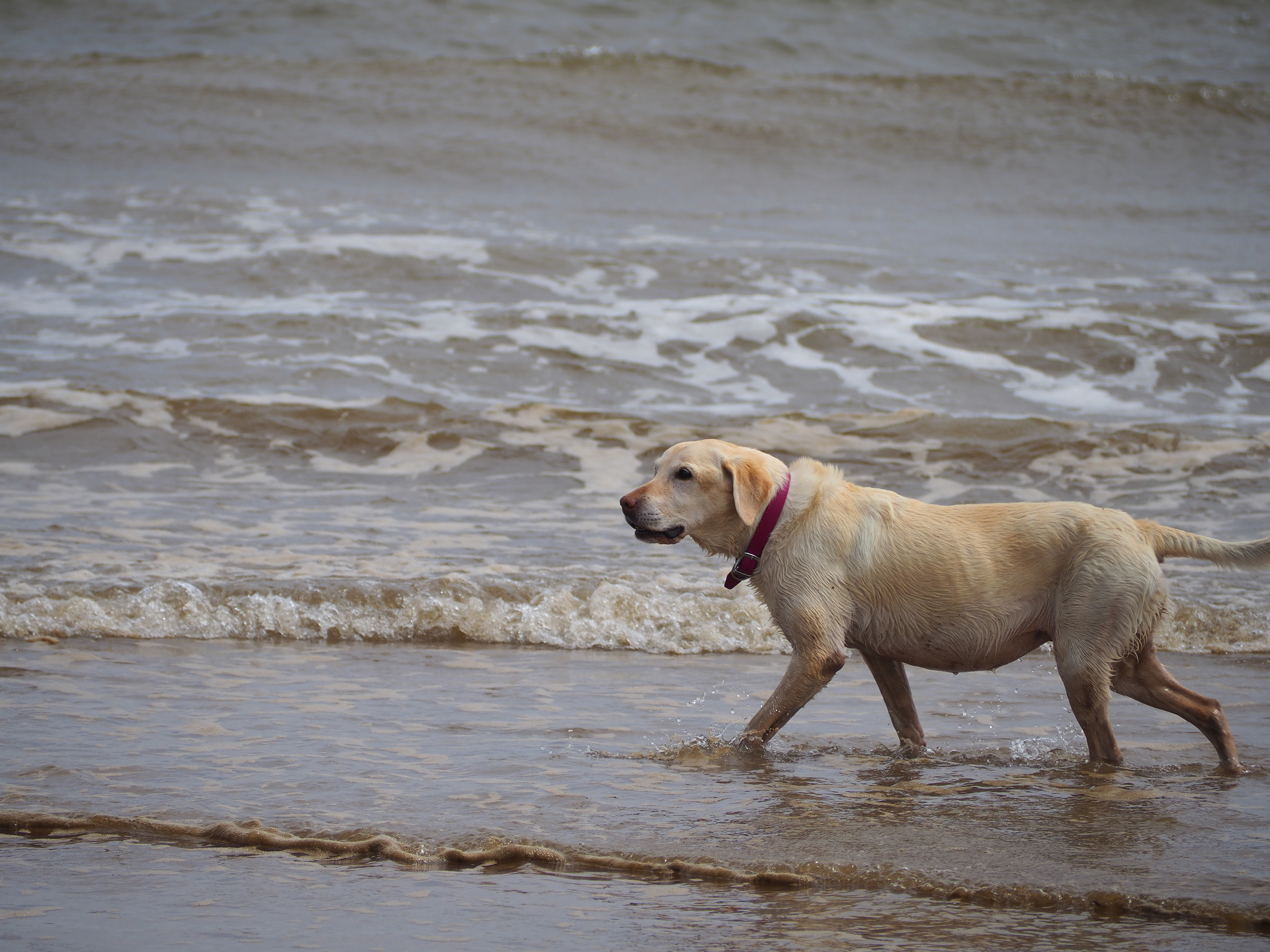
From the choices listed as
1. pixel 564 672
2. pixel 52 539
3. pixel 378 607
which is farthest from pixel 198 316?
pixel 564 672

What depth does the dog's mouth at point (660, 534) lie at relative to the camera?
211 inches

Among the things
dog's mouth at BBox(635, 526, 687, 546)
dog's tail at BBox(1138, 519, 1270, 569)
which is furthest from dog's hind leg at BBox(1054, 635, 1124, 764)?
dog's mouth at BBox(635, 526, 687, 546)

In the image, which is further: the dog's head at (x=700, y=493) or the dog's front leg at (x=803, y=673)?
the dog's head at (x=700, y=493)

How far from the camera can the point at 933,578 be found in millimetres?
5172

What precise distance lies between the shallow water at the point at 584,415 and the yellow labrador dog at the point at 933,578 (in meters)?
0.35

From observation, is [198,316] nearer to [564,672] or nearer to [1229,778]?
[564,672]

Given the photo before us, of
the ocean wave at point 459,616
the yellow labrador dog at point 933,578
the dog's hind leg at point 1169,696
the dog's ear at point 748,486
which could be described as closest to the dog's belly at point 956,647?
the yellow labrador dog at point 933,578

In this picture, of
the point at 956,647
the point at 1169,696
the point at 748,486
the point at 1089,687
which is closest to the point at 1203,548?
the point at 1169,696

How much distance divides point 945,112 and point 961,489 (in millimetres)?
18723

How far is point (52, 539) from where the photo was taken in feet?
27.3

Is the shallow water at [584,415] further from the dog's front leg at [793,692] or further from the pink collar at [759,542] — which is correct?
the pink collar at [759,542]

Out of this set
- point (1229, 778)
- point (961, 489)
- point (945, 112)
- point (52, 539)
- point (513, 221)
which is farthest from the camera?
point (945, 112)

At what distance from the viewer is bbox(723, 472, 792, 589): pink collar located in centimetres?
531

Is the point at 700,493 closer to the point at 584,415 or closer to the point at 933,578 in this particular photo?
the point at 933,578
